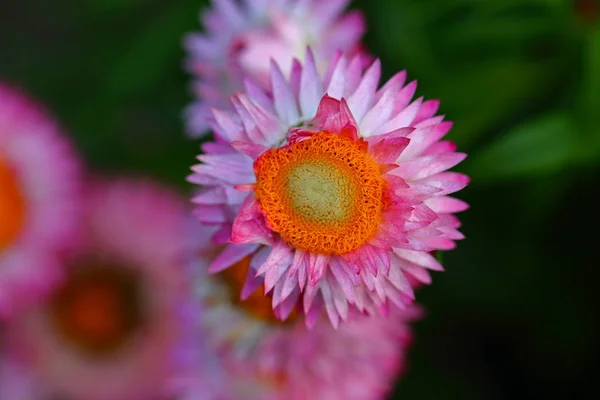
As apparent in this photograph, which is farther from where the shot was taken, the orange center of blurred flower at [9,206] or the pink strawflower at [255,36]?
the orange center of blurred flower at [9,206]

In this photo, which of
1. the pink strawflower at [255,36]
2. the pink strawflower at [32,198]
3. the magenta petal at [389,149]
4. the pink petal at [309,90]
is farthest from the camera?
the pink strawflower at [32,198]

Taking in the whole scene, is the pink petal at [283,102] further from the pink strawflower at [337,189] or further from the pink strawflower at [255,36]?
the pink strawflower at [255,36]

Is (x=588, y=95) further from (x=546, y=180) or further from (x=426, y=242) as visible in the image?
(x=426, y=242)

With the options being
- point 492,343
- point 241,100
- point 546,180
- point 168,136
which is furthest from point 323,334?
point 168,136

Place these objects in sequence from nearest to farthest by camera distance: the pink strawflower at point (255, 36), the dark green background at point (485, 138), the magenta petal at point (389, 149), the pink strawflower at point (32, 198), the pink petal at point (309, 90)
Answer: the magenta petal at point (389, 149) < the pink petal at point (309, 90) < the pink strawflower at point (255, 36) < the dark green background at point (485, 138) < the pink strawflower at point (32, 198)

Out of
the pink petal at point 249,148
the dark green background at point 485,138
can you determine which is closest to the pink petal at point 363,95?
the pink petal at point 249,148

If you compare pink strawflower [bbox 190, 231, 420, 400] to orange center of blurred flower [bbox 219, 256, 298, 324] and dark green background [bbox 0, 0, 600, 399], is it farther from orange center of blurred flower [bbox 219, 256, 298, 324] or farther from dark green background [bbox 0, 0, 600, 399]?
dark green background [bbox 0, 0, 600, 399]

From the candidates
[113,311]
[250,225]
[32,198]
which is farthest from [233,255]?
[113,311]

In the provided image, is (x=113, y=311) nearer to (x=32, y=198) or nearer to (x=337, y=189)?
(x=32, y=198)
